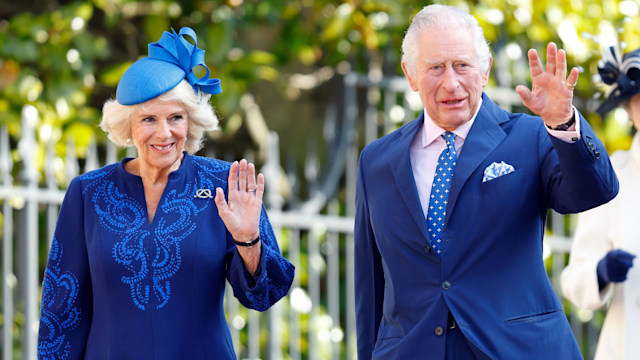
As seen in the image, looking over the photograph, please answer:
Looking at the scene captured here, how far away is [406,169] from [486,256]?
33cm

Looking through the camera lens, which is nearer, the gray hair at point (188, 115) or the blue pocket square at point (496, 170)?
the blue pocket square at point (496, 170)

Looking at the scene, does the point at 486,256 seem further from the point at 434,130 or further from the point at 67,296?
the point at 67,296

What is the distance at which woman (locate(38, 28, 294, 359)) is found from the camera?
10.2 feet

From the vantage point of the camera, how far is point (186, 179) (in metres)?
3.28

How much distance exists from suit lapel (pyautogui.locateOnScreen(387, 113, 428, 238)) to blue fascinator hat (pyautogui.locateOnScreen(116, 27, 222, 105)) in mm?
586

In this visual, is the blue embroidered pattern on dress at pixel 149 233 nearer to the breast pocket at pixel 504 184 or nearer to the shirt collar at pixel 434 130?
the shirt collar at pixel 434 130

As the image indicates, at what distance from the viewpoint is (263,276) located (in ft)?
10.2

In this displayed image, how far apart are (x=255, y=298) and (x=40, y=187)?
2171 millimetres

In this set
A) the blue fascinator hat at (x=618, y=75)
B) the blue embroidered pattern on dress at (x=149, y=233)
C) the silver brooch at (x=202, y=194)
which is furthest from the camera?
the blue fascinator hat at (x=618, y=75)

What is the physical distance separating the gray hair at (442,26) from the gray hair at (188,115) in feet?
2.03

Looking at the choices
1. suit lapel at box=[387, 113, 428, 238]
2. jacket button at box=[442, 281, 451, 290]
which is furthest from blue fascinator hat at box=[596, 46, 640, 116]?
jacket button at box=[442, 281, 451, 290]

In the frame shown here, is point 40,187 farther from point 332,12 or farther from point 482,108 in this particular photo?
point 482,108

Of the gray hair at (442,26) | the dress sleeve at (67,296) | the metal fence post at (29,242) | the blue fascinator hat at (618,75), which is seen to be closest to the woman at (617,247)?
the blue fascinator hat at (618,75)

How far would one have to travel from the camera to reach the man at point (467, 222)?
289 cm
